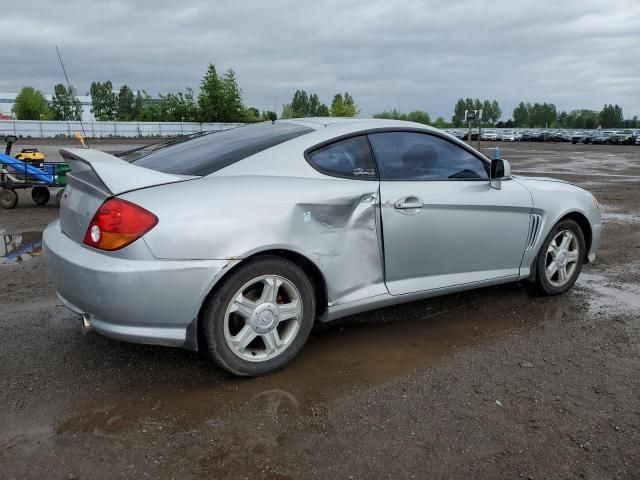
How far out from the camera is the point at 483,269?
14.6 ft

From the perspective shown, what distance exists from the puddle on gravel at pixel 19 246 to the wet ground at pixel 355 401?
1.97 m

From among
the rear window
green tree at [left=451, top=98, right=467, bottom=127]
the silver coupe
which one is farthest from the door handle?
green tree at [left=451, top=98, right=467, bottom=127]

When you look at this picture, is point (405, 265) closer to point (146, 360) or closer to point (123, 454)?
point (146, 360)

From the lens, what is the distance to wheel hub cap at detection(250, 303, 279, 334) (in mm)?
3375

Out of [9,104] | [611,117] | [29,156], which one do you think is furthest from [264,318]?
[611,117]

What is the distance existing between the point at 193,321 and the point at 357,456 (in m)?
1.15

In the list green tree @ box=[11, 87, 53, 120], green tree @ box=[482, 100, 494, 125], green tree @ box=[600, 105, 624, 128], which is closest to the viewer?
green tree @ box=[11, 87, 53, 120]

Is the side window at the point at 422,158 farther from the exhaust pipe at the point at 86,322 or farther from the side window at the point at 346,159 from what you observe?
the exhaust pipe at the point at 86,322

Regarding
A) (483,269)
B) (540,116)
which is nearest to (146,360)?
(483,269)

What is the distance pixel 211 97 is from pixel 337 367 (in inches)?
2821

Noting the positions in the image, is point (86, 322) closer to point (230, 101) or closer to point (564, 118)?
point (230, 101)

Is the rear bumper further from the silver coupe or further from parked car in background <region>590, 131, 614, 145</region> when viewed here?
parked car in background <region>590, 131, 614, 145</region>

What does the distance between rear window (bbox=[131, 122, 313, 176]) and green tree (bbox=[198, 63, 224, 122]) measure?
229 ft

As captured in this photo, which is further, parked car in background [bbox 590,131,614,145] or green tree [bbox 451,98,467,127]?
green tree [bbox 451,98,467,127]
